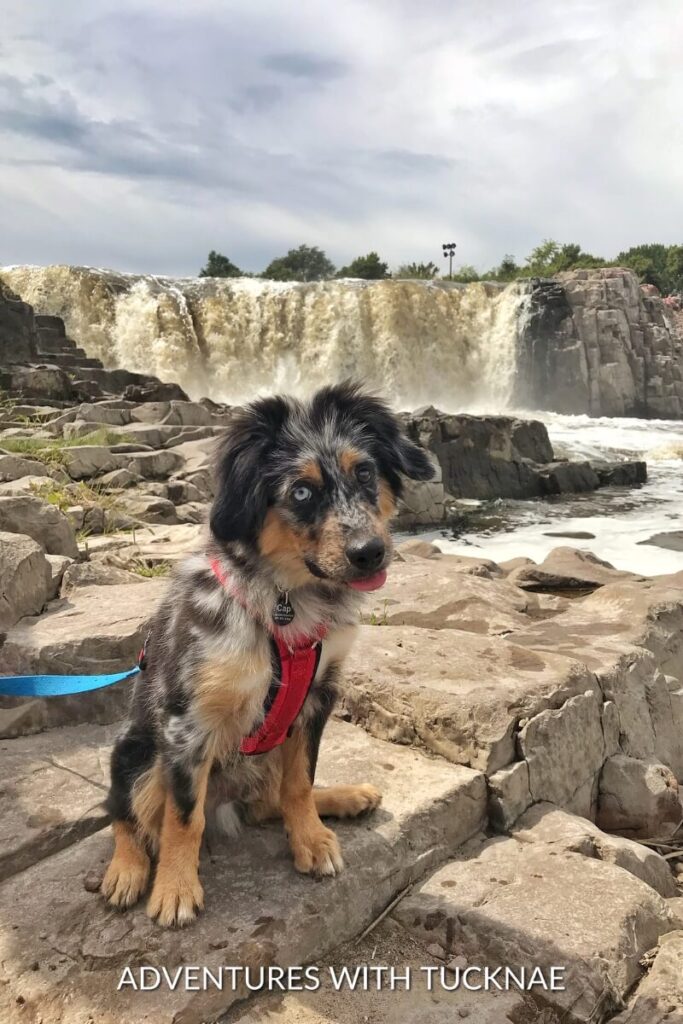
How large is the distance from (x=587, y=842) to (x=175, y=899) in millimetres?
1547

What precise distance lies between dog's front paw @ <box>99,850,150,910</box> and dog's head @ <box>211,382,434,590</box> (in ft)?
3.09

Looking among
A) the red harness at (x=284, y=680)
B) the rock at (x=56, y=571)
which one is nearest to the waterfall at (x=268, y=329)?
the rock at (x=56, y=571)

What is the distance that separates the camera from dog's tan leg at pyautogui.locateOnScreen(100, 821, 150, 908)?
2.11 meters

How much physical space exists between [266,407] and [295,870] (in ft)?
4.80

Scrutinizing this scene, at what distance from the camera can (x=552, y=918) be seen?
7.39 ft

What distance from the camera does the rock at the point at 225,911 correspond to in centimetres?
185

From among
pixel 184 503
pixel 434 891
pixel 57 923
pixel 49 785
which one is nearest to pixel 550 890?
pixel 434 891

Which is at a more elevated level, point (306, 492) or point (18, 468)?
point (306, 492)

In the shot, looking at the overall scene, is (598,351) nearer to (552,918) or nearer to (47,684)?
(552,918)

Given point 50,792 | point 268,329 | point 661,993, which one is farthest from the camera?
point 268,329

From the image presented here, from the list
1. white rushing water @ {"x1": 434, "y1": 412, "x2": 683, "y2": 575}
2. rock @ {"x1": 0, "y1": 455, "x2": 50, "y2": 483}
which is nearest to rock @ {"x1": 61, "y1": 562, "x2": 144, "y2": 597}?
rock @ {"x1": 0, "y1": 455, "x2": 50, "y2": 483}

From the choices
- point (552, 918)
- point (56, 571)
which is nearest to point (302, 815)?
point (552, 918)

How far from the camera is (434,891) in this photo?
2.45m

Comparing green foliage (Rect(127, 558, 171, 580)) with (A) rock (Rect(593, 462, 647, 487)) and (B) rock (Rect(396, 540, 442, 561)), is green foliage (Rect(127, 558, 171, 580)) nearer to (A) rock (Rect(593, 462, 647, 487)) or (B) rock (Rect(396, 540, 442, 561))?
(B) rock (Rect(396, 540, 442, 561))
